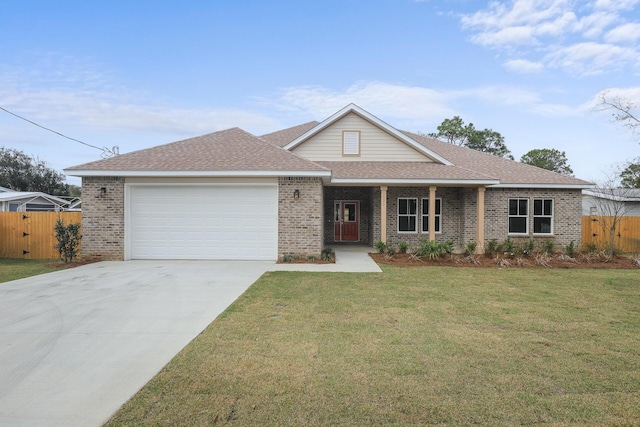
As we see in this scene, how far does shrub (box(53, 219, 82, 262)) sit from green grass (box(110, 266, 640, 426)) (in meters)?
7.39

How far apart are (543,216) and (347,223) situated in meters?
8.32

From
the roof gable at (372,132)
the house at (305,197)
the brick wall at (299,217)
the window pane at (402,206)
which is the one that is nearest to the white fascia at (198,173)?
the house at (305,197)

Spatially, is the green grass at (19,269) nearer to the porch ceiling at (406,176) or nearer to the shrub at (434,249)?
the porch ceiling at (406,176)

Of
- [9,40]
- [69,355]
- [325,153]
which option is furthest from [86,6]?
[69,355]

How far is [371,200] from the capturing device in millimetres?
16297

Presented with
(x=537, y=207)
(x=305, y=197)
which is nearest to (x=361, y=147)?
(x=305, y=197)

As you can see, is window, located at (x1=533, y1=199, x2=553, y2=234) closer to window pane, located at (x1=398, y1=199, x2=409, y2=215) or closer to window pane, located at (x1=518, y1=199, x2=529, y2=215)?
window pane, located at (x1=518, y1=199, x2=529, y2=215)

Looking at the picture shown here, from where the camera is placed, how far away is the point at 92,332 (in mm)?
4898

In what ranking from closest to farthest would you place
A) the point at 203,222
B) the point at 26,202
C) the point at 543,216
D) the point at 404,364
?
the point at 404,364 < the point at 203,222 < the point at 543,216 < the point at 26,202

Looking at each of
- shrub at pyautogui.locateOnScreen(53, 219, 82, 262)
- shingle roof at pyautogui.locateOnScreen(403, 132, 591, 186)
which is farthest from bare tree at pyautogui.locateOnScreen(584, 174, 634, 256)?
shrub at pyautogui.locateOnScreen(53, 219, 82, 262)

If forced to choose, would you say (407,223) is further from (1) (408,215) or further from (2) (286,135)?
(2) (286,135)

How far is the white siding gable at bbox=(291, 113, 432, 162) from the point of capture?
1521 cm

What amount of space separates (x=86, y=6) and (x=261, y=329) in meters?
16.6

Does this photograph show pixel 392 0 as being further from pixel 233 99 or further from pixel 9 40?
pixel 9 40
